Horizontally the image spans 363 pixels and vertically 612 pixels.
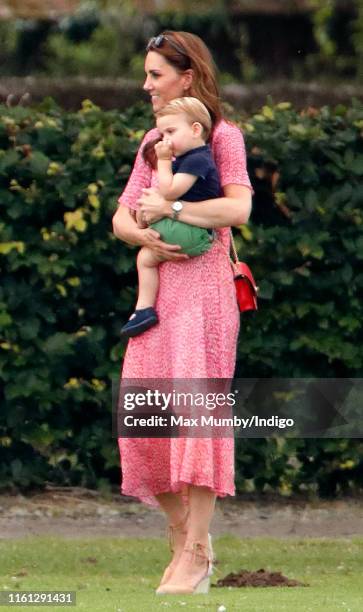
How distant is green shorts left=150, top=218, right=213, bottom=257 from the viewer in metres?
6.77

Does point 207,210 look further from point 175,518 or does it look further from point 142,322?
point 175,518

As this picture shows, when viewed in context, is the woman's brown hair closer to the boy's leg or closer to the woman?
the woman

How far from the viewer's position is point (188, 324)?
6.79 m

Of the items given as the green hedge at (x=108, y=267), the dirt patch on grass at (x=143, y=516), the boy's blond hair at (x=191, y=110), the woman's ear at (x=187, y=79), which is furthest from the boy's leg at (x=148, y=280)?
the dirt patch on grass at (x=143, y=516)

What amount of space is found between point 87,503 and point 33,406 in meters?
0.64

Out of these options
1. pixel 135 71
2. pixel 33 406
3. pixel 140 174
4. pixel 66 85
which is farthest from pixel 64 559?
pixel 135 71

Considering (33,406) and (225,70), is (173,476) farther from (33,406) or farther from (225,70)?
(225,70)

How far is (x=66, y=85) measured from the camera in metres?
12.3

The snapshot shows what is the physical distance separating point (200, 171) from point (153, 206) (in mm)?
235

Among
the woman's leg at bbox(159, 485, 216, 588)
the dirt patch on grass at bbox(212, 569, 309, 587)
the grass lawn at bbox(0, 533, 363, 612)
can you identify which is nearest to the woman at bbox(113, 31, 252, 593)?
the woman's leg at bbox(159, 485, 216, 588)

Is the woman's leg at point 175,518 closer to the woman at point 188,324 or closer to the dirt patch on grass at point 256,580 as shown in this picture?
the woman at point 188,324

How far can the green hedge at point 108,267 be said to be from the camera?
912cm

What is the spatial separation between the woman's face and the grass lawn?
6.11ft

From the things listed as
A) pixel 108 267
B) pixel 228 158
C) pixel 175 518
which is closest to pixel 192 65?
Result: pixel 228 158
